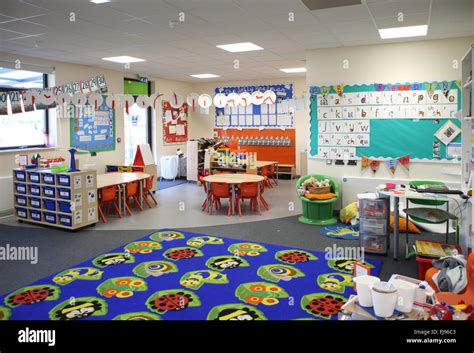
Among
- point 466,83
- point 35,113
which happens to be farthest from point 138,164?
point 466,83

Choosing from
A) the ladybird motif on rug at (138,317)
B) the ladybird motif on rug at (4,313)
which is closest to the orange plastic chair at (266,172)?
the ladybird motif on rug at (138,317)

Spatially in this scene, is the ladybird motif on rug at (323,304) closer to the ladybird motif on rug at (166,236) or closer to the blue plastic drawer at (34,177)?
the ladybird motif on rug at (166,236)

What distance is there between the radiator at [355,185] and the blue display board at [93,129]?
A: 568 centimetres

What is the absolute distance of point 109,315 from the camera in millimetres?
3588

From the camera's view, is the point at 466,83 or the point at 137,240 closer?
the point at 466,83

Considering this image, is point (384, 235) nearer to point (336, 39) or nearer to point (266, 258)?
point (266, 258)

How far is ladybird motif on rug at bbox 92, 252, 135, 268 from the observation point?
16.3 ft

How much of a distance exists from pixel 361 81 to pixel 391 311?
18.3ft

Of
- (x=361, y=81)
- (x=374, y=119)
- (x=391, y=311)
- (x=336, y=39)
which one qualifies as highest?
(x=336, y=39)

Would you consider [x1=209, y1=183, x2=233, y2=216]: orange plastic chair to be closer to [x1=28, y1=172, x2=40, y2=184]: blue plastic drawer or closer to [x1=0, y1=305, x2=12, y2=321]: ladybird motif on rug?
[x1=28, y1=172, x2=40, y2=184]: blue plastic drawer

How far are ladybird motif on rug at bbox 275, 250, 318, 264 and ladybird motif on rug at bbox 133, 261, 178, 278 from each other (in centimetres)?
132

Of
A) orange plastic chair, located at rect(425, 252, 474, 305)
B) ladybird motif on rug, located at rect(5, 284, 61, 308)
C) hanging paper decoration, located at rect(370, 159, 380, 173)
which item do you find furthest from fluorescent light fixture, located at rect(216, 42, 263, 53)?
orange plastic chair, located at rect(425, 252, 474, 305)

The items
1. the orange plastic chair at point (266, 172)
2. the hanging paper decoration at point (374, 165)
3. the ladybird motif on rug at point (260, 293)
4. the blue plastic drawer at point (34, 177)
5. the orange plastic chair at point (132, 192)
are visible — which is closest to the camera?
the ladybird motif on rug at point (260, 293)

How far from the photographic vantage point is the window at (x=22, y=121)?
784cm
